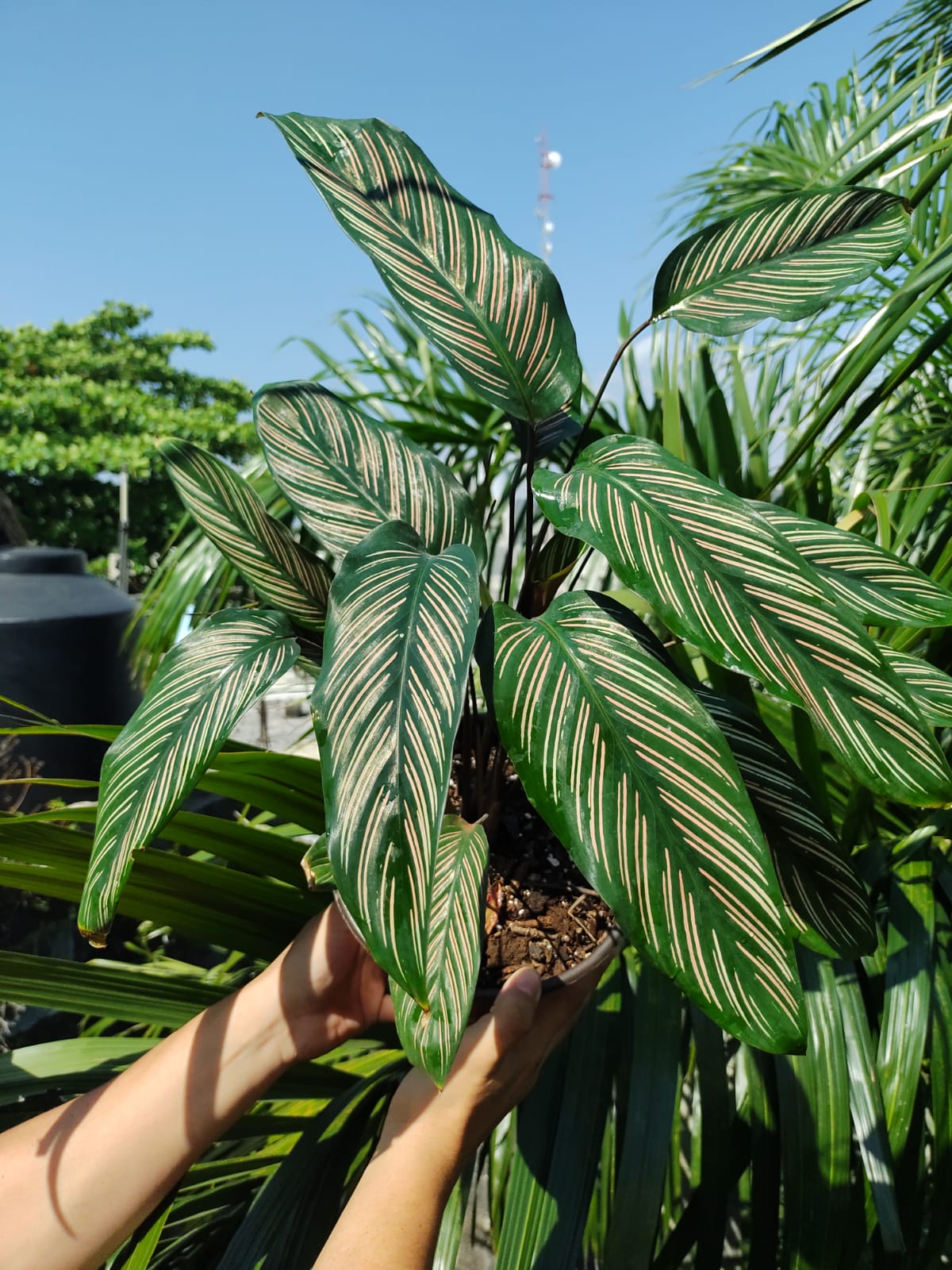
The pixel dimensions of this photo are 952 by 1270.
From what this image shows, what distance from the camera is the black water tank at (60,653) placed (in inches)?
86.5

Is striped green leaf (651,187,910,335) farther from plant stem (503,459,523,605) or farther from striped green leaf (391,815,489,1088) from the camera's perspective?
striped green leaf (391,815,489,1088)

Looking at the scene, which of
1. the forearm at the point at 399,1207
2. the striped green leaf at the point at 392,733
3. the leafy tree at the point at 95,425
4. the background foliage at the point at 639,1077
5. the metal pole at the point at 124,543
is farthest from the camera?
the leafy tree at the point at 95,425

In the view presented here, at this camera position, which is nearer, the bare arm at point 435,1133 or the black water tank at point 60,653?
the bare arm at point 435,1133

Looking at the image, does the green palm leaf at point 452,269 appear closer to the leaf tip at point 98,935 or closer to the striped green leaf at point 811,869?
the striped green leaf at point 811,869

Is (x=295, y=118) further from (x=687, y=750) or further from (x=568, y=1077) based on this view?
(x=568, y=1077)

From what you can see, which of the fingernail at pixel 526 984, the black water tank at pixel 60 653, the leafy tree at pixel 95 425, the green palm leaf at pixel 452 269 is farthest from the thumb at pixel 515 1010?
the leafy tree at pixel 95 425

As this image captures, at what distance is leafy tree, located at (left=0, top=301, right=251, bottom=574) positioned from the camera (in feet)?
26.8

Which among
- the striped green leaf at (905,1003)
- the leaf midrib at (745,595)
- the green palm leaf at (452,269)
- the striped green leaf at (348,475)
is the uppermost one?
the green palm leaf at (452,269)

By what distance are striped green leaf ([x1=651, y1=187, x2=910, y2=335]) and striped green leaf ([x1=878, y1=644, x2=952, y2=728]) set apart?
0.70 ft

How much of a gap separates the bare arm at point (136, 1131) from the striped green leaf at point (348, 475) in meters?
0.31

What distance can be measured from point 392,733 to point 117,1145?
332 mm

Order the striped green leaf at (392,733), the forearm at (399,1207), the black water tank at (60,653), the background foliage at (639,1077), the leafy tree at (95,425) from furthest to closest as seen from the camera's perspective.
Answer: the leafy tree at (95,425) → the black water tank at (60,653) → the background foliage at (639,1077) → the forearm at (399,1207) → the striped green leaf at (392,733)

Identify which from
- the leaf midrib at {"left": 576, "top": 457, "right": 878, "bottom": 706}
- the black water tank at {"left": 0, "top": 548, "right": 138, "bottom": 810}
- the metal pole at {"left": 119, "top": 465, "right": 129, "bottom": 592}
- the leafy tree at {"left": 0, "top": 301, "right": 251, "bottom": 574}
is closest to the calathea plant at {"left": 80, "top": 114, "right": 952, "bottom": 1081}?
the leaf midrib at {"left": 576, "top": 457, "right": 878, "bottom": 706}

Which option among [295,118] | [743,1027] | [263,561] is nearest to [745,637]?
[743,1027]
